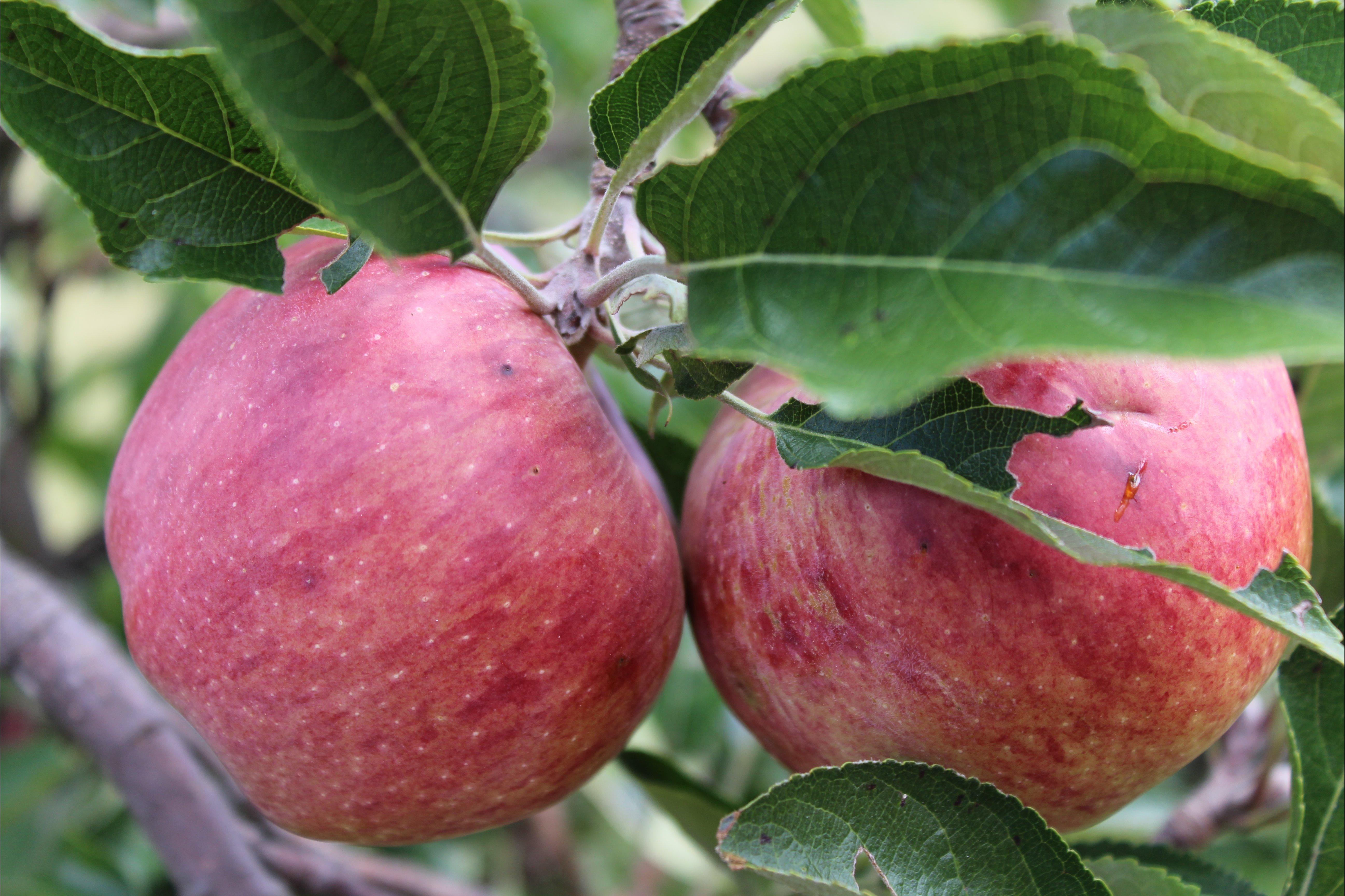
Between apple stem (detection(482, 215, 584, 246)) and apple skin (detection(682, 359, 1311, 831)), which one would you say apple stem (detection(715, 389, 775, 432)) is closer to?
apple skin (detection(682, 359, 1311, 831))

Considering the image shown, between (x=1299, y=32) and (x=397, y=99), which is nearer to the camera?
(x=397, y=99)

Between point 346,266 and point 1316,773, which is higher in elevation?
point 346,266

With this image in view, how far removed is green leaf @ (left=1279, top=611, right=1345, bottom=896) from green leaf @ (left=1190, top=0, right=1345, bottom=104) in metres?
0.38

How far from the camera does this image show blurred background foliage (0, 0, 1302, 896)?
1290 mm

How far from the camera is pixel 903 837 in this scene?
2.11 feet

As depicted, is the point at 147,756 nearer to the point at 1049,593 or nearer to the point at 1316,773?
the point at 1049,593

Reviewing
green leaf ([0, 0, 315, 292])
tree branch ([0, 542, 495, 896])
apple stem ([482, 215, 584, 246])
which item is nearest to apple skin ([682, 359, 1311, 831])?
apple stem ([482, 215, 584, 246])

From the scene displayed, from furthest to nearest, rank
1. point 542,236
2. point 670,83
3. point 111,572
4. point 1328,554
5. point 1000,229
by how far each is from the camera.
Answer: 1. point 111,572
2. point 1328,554
3. point 542,236
4. point 670,83
5. point 1000,229

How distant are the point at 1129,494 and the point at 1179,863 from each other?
449mm

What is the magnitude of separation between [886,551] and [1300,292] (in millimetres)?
263

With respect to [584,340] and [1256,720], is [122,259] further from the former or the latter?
[1256,720]

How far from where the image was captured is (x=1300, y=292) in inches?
15.7

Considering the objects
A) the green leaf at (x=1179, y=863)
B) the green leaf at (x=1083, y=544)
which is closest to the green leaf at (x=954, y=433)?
the green leaf at (x=1083, y=544)

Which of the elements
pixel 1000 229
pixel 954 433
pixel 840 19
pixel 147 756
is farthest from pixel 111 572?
pixel 1000 229
